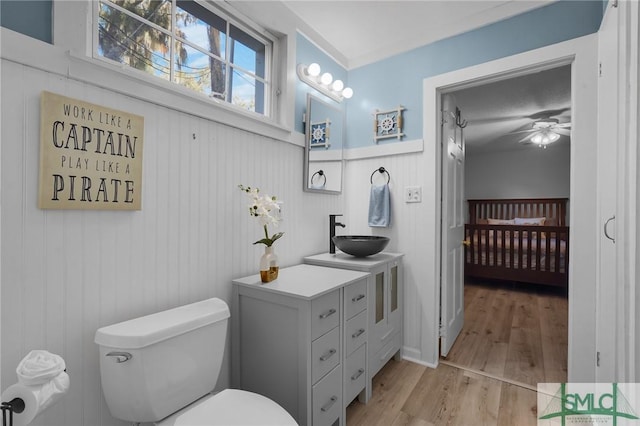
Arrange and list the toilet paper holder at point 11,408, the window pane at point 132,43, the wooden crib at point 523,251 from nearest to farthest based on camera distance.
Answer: the toilet paper holder at point 11,408 → the window pane at point 132,43 → the wooden crib at point 523,251

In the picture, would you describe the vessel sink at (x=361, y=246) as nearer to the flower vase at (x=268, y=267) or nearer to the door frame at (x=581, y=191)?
the flower vase at (x=268, y=267)

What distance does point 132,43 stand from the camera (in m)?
1.30

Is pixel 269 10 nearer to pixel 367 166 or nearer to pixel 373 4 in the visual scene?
pixel 373 4

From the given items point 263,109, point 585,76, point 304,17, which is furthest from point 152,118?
point 585,76

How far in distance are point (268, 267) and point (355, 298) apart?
50 centimetres

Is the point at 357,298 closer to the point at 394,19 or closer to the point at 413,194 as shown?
the point at 413,194

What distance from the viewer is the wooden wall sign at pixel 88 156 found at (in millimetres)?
993

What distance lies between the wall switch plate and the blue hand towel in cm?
14

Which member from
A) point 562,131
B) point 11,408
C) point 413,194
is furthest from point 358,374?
point 562,131

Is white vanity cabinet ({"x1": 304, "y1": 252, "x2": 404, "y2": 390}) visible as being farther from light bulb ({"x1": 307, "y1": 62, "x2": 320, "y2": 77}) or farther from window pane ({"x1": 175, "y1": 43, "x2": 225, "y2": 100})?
light bulb ({"x1": 307, "y1": 62, "x2": 320, "y2": 77})

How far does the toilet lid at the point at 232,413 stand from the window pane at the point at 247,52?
1.70m

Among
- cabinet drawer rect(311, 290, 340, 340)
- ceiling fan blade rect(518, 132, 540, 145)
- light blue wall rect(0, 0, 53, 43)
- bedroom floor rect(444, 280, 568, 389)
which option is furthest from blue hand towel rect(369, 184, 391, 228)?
ceiling fan blade rect(518, 132, 540, 145)

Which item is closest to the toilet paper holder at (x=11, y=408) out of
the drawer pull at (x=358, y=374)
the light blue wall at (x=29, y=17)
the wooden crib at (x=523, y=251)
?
the light blue wall at (x=29, y=17)

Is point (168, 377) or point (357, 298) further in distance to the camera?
point (357, 298)
